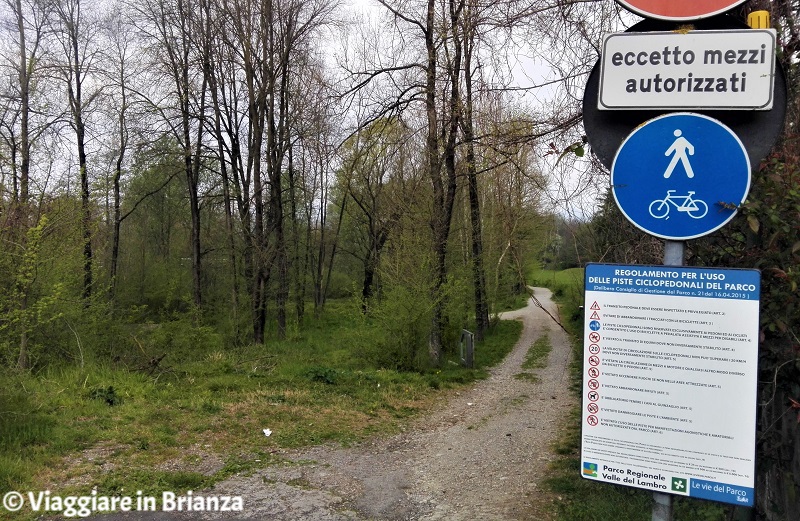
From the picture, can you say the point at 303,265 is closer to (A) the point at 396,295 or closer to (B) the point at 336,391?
(A) the point at 396,295

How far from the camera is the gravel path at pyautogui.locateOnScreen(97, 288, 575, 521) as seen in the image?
479 cm

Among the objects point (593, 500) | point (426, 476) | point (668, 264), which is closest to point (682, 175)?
point (668, 264)

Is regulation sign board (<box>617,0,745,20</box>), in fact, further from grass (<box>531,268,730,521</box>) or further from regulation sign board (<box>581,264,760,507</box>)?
grass (<box>531,268,730,521</box>)

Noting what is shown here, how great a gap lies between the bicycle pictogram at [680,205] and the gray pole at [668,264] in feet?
0.38

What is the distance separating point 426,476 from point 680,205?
470 centimetres

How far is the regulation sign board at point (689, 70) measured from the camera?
6.77 ft

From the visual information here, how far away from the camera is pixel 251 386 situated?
31.6 feet

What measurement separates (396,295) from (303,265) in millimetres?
20616

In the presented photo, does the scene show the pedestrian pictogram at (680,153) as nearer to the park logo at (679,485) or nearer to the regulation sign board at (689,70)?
the regulation sign board at (689,70)

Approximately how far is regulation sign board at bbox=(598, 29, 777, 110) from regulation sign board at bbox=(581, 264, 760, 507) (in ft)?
2.23

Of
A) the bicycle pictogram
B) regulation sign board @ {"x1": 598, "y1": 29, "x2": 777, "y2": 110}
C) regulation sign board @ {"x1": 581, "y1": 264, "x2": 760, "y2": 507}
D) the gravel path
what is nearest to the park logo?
regulation sign board @ {"x1": 581, "y1": 264, "x2": 760, "y2": 507}

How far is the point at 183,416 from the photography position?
7.61m

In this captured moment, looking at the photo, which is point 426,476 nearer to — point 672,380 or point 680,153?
point 672,380

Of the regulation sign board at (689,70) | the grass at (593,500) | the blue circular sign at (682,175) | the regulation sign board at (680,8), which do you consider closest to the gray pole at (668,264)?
the blue circular sign at (682,175)
